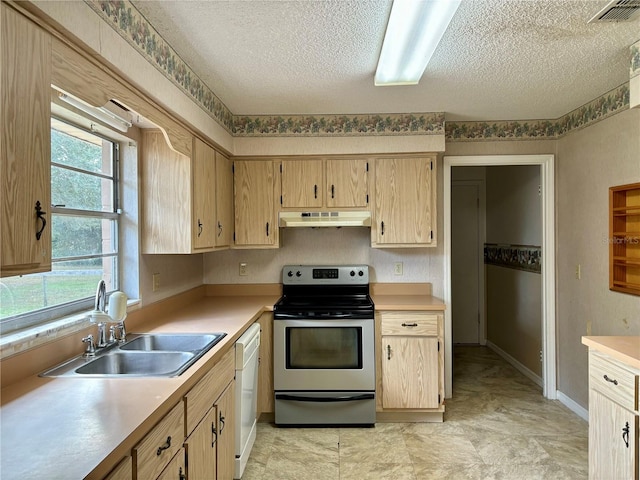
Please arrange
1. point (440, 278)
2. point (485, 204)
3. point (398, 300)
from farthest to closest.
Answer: point (485, 204) < point (440, 278) < point (398, 300)

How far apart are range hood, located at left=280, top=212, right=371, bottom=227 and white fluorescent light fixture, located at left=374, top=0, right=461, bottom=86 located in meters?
1.12

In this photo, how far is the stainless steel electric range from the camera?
282cm

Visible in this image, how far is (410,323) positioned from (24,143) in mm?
2506

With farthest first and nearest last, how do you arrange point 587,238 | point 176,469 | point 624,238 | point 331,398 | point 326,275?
point 326,275 → point 587,238 → point 331,398 → point 624,238 → point 176,469

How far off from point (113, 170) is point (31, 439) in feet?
5.38

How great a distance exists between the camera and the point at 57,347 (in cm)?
158

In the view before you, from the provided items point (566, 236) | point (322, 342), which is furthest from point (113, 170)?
point (566, 236)

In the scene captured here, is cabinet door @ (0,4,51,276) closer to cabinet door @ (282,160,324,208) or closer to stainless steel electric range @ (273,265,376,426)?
stainless steel electric range @ (273,265,376,426)

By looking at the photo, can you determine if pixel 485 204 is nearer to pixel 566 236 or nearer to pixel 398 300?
pixel 566 236

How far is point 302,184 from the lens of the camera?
3184 mm

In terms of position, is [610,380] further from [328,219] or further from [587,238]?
[328,219]

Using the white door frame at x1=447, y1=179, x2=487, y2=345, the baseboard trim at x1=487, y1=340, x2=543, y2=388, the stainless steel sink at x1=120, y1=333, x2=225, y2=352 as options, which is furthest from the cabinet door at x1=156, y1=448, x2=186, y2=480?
the white door frame at x1=447, y1=179, x2=487, y2=345

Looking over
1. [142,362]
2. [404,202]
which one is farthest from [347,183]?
[142,362]

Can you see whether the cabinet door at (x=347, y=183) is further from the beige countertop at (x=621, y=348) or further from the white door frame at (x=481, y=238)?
the white door frame at (x=481, y=238)
